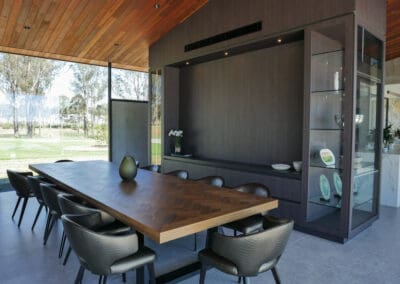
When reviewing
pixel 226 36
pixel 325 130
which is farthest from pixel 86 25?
pixel 325 130

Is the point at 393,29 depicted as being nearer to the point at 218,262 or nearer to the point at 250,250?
the point at 250,250

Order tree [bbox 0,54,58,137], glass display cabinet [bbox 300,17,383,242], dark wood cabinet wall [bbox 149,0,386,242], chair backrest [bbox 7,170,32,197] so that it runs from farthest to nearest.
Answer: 1. tree [bbox 0,54,58,137]
2. chair backrest [bbox 7,170,32,197]
3. dark wood cabinet wall [bbox 149,0,386,242]
4. glass display cabinet [bbox 300,17,383,242]

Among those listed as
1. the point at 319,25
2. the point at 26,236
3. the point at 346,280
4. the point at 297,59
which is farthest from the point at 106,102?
the point at 346,280

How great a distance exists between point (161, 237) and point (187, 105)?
15.9 feet

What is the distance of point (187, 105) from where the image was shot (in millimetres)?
6414

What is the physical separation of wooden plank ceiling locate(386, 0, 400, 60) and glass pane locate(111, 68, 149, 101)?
5.56 metres

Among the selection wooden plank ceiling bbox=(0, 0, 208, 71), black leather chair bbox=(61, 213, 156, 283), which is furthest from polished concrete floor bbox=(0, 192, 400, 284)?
wooden plank ceiling bbox=(0, 0, 208, 71)

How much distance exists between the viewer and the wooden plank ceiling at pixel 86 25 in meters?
4.69

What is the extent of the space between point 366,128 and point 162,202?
3.10 meters

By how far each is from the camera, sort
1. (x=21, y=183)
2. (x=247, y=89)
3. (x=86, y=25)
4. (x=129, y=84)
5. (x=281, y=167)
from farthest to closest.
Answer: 1. (x=129, y=84)
2. (x=86, y=25)
3. (x=247, y=89)
4. (x=281, y=167)
5. (x=21, y=183)

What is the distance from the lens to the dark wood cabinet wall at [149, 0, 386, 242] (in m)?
3.88

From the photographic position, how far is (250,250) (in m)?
1.88

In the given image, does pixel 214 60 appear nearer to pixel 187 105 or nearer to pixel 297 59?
pixel 187 105

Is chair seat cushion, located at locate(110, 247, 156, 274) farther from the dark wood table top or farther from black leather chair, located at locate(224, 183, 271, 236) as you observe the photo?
black leather chair, located at locate(224, 183, 271, 236)
